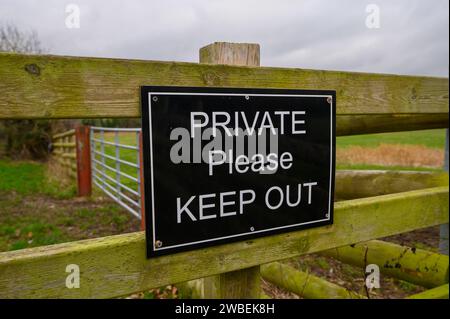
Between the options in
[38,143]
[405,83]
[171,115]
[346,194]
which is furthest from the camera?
[38,143]

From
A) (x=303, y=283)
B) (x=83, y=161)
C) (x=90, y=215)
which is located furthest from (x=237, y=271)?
(x=83, y=161)

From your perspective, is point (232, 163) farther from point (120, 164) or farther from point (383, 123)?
point (120, 164)

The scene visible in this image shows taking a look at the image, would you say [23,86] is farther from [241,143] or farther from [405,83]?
[405,83]

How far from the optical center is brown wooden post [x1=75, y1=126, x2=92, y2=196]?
7445 millimetres

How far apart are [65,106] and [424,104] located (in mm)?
1479

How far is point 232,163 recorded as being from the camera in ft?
3.76

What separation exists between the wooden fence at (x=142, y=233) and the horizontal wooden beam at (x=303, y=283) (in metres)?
0.46

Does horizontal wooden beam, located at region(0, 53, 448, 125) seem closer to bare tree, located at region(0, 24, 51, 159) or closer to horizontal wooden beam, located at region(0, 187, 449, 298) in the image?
horizontal wooden beam, located at region(0, 187, 449, 298)

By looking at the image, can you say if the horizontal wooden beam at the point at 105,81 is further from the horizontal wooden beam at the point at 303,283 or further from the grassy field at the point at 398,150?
the grassy field at the point at 398,150

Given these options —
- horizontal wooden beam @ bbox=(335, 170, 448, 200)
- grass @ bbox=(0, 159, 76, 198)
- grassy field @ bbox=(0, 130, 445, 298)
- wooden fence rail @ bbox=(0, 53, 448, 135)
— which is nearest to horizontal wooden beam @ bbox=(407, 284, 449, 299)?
horizontal wooden beam @ bbox=(335, 170, 448, 200)

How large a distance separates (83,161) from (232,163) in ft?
23.5

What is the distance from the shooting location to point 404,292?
2998 millimetres

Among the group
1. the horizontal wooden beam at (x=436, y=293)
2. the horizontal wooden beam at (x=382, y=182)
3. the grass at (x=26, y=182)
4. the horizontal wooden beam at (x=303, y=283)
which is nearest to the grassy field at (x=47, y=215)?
the grass at (x=26, y=182)
